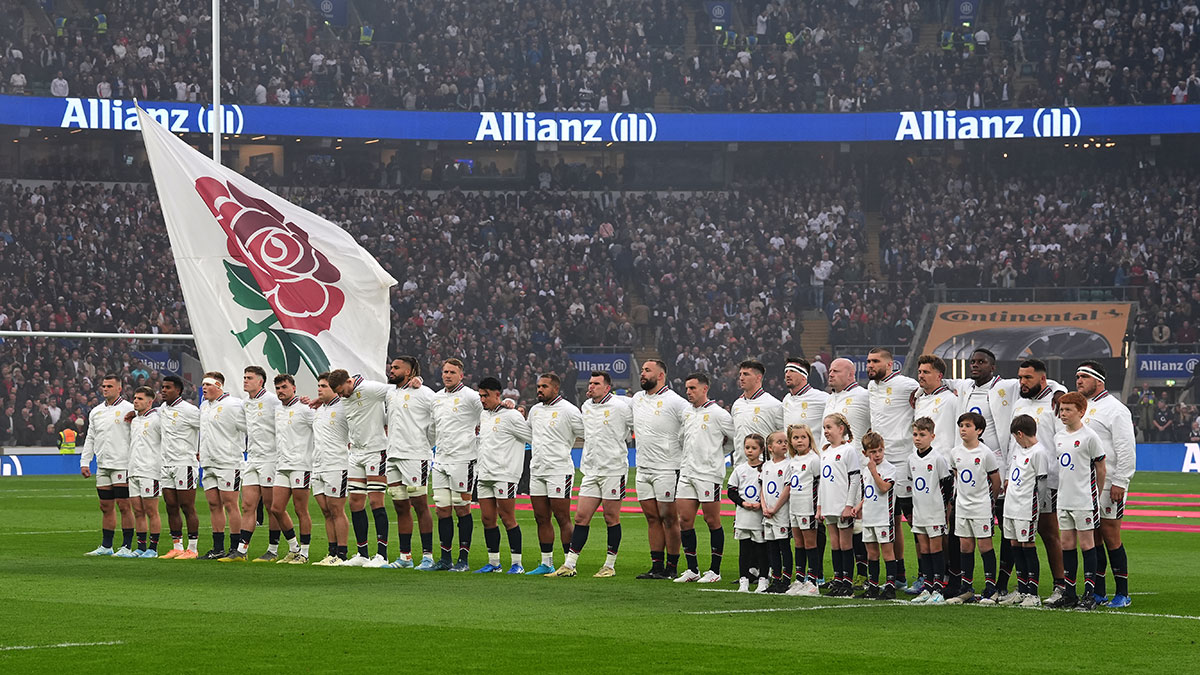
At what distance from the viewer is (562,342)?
4244 centimetres

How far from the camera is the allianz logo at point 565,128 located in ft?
150

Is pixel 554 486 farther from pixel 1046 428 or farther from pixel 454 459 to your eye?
pixel 1046 428

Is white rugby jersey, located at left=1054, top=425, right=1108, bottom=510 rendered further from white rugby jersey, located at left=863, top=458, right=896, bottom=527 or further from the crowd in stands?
the crowd in stands

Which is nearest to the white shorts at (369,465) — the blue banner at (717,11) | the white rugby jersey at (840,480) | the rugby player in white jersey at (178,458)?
the rugby player in white jersey at (178,458)

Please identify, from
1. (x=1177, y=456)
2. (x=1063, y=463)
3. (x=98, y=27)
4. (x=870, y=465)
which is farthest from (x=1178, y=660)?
(x=98, y=27)

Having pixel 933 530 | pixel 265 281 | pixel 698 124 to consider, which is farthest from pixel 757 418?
pixel 698 124

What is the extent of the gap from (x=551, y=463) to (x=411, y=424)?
5.89ft

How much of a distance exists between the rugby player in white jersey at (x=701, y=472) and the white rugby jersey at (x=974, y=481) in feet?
9.12

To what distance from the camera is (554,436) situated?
16.2 m

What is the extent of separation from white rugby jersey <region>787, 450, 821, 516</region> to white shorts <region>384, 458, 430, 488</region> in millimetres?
4471

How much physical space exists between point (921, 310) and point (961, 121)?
5.97 m

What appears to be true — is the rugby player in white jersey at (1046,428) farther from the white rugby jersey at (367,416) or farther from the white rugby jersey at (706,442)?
the white rugby jersey at (367,416)

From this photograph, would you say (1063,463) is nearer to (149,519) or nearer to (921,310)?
(149,519)

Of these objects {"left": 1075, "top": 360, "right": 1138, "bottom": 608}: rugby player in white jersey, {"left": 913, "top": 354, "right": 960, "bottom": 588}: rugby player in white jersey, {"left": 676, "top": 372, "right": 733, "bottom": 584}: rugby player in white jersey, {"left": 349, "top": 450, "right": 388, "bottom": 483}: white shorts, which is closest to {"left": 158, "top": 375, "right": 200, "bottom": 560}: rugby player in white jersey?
{"left": 349, "top": 450, "right": 388, "bottom": 483}: white shorts
